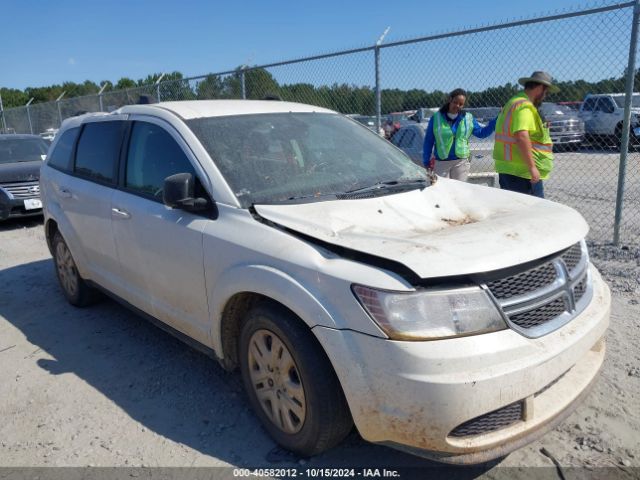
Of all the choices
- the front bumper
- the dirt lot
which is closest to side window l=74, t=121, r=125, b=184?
the dirt lot

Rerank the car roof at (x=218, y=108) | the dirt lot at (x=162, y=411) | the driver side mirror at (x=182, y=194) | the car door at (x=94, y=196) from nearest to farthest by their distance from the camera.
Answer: the dirt lot at (x=162, y=411) → the driver side mirror at (x=182, y=194) → the car roof at (x=218, y=108) → the car door at (x=94, y=196)

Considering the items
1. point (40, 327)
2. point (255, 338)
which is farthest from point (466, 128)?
point (40, 327)

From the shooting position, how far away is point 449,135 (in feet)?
20.5

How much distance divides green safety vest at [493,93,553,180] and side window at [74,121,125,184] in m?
3.36

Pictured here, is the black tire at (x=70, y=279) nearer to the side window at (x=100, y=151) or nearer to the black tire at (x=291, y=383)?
the side window at (x=100, y=151)

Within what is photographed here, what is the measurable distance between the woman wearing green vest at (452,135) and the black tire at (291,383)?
4246 millimetres

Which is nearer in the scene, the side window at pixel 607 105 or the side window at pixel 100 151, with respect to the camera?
the side window at pixel 100 151

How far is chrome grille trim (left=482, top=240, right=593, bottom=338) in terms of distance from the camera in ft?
7.38

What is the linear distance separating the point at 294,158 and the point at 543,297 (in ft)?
5.47

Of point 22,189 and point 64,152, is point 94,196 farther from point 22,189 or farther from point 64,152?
point 22,189

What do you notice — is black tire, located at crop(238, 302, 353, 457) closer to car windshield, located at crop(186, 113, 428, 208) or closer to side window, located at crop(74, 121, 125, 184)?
car windshield, located at crop(186, 113, 428, 208)

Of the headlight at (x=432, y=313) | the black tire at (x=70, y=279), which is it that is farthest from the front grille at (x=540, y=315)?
the black tire at (x=70, y=279)

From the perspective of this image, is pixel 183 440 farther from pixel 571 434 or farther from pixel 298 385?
pixel 571 434

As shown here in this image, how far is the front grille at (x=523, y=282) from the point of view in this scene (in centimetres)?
226
